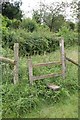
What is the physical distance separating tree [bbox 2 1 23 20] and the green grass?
28.4 ft

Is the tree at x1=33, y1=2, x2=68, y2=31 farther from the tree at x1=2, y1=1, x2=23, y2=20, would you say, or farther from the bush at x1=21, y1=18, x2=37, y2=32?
the bush at x1=21, y1=18, x2=37, y2=32

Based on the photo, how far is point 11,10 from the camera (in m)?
12.0

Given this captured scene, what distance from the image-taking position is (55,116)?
377 cm

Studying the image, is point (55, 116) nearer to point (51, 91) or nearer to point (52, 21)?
point (51, 91)

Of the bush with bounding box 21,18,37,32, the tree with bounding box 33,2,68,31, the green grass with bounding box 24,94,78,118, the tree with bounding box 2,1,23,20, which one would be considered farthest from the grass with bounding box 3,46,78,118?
the tree with bounding box 33,2,68,31

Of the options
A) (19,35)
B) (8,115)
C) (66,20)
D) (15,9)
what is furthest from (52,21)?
(8,115)

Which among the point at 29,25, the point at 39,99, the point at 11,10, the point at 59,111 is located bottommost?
the point at 59,111

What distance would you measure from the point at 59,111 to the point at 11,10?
9.09m

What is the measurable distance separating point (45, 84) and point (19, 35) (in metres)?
3.99

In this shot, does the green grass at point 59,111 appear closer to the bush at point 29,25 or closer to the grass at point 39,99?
the grass at point 39,99

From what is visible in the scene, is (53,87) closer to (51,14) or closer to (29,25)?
(29,25)

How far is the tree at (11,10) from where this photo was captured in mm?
11820

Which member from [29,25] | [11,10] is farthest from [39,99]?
[11,10]

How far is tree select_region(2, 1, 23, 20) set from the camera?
11820 millimetres
